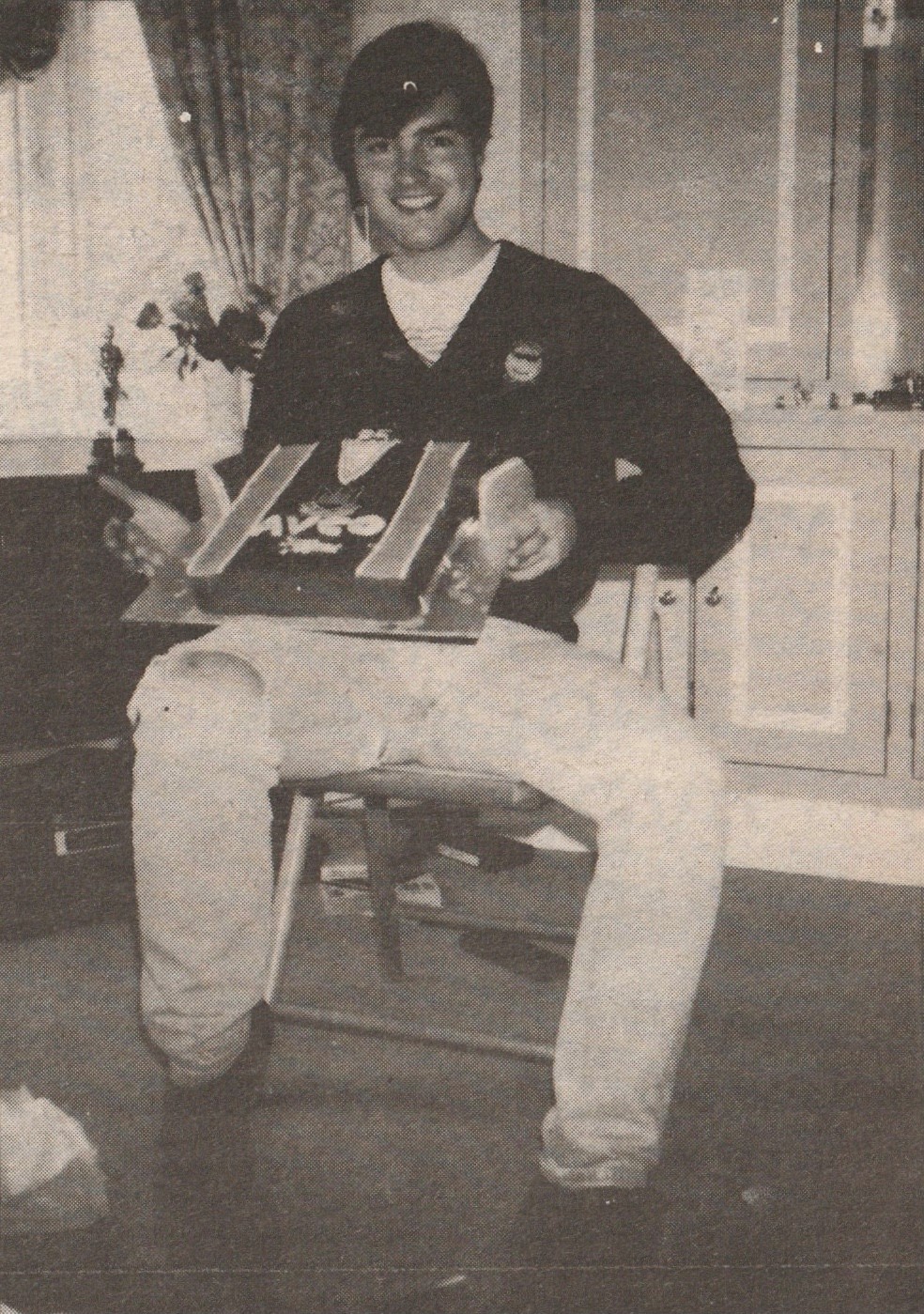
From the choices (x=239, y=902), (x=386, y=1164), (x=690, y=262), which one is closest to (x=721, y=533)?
(x=239, y=902)

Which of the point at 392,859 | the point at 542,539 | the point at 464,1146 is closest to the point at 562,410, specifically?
the point at 542,539

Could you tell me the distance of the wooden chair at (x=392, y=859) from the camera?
1.52 meters

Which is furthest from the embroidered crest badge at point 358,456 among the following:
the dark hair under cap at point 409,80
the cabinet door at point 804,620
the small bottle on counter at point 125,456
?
the small bottle on counter at point 125,456

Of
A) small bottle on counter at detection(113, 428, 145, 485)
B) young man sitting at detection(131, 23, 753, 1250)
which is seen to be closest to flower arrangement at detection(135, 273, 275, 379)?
small bottle on counter at detection(113, 428, 145, 485)

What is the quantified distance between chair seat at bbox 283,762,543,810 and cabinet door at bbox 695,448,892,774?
985 millimetres

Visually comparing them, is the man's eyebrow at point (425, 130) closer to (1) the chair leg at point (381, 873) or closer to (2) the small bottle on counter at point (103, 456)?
(1) the chair leg at point (381, 873)

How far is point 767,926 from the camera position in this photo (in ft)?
7.20

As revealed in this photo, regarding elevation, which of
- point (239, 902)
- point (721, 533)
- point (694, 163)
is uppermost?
point (694, 163)

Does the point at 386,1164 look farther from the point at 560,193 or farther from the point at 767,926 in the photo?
the point at 560,193

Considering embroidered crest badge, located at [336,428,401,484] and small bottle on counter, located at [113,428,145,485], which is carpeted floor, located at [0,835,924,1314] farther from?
small bottle on counter, located at [113,428,145,485]

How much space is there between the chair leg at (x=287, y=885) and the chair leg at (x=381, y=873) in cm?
8

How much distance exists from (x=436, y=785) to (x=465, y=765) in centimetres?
4

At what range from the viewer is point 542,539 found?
4.93 feet

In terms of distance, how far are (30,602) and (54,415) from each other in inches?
23.8
